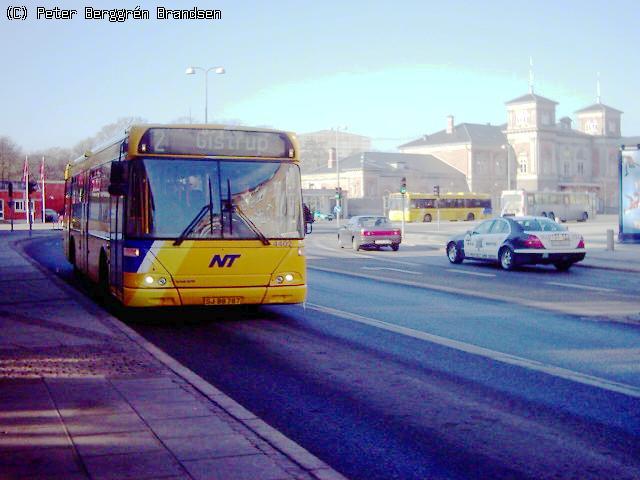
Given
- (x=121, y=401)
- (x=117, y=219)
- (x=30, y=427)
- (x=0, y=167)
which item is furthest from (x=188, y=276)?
(x=0, y=167)

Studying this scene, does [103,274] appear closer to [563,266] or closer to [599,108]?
[563,266]

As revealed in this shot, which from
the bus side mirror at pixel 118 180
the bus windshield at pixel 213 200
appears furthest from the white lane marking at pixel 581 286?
the bus side mirror at pixel 118 180

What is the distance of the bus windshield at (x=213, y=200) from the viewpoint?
12.0m

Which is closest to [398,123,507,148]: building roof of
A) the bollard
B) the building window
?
the building window

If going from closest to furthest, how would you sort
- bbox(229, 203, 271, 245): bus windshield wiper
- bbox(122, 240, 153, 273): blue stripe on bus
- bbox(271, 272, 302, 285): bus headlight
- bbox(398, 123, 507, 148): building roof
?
1. bbox(122, 240, 153, 273): blue stripe on bus
2. bbox(229, 203, 271, 245): bus windshield wiper
3. bbox(271, 272, 302, 285): bus headlight
4. bbox(398, 123, 507, 148): building roof

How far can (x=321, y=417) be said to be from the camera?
277 inches

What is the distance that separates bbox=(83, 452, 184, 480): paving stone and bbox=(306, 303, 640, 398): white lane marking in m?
4.45

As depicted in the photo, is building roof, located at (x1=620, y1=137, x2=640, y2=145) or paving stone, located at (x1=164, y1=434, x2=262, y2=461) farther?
building roof, located at (x1=620, y1=137, x2=640, y2=145)

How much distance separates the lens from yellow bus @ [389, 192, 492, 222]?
80.8 m

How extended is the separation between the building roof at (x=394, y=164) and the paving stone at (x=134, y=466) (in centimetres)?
10220

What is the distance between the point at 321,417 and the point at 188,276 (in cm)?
551

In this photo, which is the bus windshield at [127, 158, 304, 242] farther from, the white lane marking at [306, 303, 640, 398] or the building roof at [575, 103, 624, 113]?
the building roof at [575, 103, 624, 113]

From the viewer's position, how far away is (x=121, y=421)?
6.46m

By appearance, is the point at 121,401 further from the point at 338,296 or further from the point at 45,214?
the point at 45,214
